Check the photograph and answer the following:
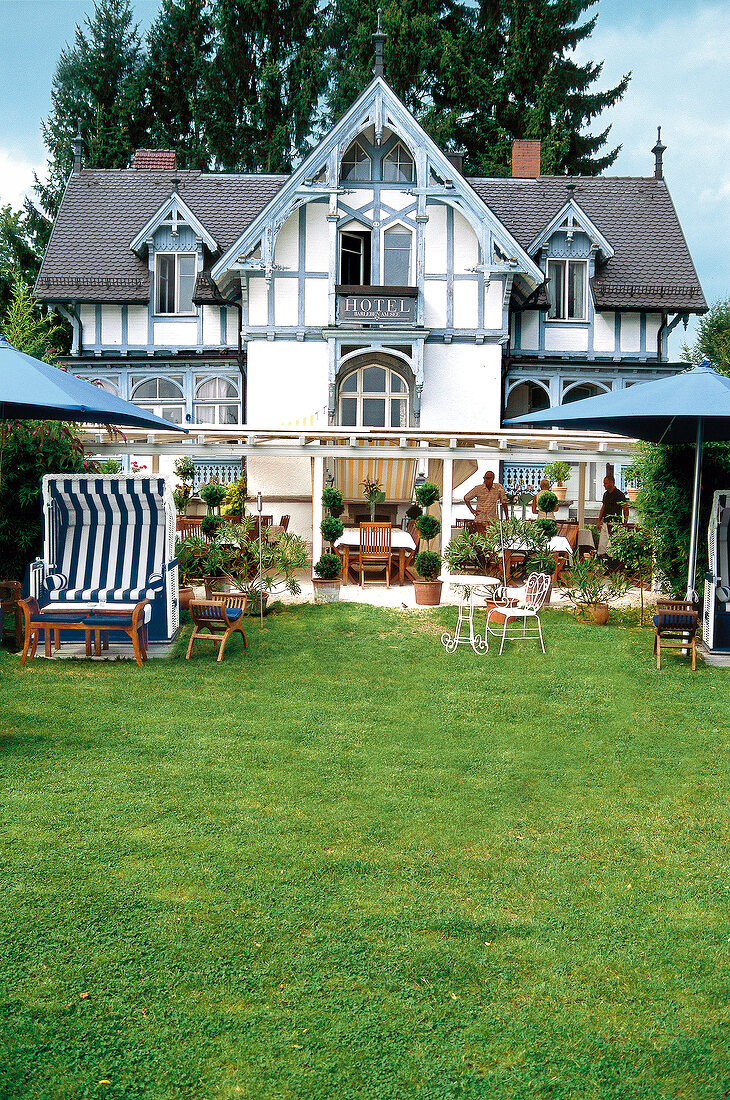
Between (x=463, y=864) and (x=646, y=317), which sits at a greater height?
(x=646, y=317)

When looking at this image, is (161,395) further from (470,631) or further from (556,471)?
(470,631)

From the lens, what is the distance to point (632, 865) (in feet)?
17.9

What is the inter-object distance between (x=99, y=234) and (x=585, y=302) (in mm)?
11869

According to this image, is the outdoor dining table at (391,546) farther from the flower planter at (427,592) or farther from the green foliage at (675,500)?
the green foliage at (675,500)

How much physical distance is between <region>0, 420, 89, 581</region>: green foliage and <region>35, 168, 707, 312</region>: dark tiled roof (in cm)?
1154

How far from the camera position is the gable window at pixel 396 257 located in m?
21.7

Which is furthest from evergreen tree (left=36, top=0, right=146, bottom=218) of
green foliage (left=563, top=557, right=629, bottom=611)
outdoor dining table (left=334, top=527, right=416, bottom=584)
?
green foliage (left=563, top=557, right=629, bottom=611)

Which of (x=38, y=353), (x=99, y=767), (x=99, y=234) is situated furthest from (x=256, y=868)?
(x=99, y=234)

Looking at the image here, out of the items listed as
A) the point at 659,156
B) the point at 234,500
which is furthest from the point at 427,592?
the point at 659,156

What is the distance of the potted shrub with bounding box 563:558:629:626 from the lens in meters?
12.9

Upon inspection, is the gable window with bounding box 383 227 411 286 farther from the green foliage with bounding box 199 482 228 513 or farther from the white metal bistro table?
the white metal bistro table

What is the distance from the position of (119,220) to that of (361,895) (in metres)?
22.8

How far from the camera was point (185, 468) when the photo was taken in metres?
19.2

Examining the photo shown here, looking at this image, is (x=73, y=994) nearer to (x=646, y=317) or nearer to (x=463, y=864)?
(x=463, y=864)
